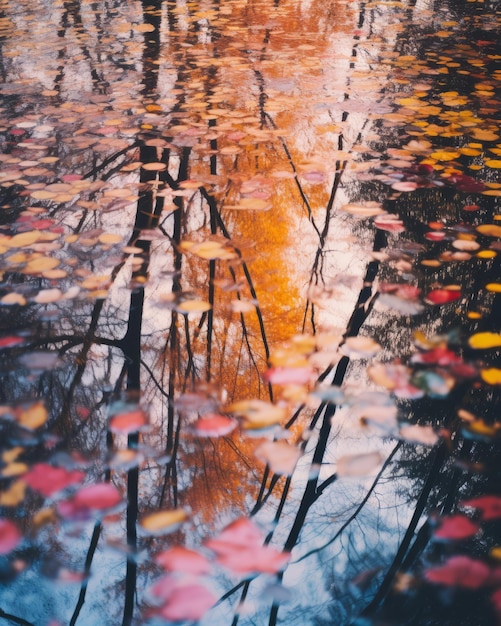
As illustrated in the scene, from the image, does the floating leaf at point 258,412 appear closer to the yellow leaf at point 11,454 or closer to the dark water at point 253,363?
the dark water at point 253,363

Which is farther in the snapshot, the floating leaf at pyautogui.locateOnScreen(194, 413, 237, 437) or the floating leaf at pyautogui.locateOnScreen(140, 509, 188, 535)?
the floating leaf at pyautogui.locateOnScreen(194, 413, 237, 437)

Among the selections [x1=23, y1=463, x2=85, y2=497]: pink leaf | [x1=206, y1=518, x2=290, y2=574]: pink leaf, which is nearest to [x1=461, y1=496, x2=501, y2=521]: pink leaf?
[x1=206, y1=518, x2=290, y2=574]: pink leaf

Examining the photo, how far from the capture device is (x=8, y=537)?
1.24 meters

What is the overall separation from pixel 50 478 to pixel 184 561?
0.44 meters

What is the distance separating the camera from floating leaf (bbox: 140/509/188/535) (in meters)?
1.23

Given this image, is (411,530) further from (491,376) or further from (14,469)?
(14,469)

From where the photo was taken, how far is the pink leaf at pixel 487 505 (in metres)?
1.23

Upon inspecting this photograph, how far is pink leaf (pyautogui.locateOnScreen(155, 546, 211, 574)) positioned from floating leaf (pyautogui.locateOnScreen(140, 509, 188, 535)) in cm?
6

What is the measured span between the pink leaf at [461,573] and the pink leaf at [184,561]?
1.63 ft

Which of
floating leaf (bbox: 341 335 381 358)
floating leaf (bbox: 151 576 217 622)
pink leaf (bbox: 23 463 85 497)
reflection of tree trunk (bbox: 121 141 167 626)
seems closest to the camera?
floating leaf (bbox: 151 576 217 622)

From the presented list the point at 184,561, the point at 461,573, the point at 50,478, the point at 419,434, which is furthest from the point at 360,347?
the point at 50,478

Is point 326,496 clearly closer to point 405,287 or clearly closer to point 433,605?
point 433,605

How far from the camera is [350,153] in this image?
297cm

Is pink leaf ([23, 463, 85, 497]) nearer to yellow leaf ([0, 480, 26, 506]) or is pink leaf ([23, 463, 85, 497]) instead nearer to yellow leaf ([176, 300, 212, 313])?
yellow leaf ([0, 480, 26, 506])
